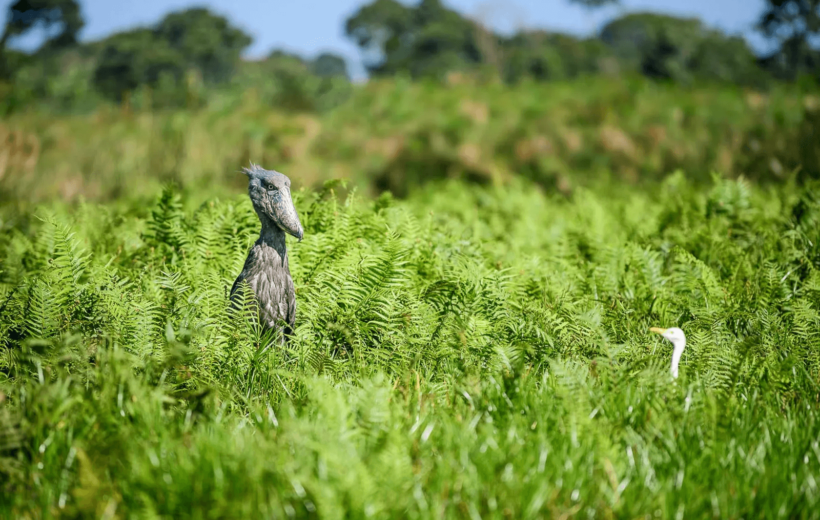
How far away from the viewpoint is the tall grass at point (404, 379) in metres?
2.03

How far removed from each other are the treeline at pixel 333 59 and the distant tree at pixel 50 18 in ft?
0.17

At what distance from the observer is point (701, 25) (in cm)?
2642

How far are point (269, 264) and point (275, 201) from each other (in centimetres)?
32

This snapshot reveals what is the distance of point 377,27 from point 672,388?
48.3 m

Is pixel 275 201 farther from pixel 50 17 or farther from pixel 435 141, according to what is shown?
pixel 50 17

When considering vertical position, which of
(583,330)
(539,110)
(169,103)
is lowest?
(169,103)

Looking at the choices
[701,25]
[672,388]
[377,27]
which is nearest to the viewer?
[672,388]

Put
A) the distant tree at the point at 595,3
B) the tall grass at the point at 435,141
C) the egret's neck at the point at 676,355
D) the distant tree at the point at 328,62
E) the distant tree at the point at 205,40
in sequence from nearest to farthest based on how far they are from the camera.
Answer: the egret's neck at the point at 676,355, the tall grass at the point at 435,141, the distant tree at the point at 595,3, the distant tree at the point at 205,40, the distant tree at the point at 328,62

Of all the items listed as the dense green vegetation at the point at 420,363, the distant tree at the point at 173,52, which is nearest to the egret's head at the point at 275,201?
the dense green vegetation at the point at 420,363

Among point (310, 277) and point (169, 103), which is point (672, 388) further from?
point (169, 103)

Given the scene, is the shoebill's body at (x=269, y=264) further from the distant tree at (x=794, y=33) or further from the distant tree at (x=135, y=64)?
the distant tree at (x=135, y=64)

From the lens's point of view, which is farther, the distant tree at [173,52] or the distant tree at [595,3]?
the distant tree at [173,52]

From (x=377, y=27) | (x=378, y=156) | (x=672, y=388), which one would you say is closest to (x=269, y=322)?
(x=672, y=388)

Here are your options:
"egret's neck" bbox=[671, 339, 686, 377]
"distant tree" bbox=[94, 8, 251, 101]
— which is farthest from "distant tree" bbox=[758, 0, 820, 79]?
"distant tree" bbox=[94, 8, 251, 101]
